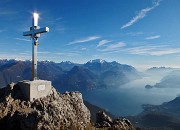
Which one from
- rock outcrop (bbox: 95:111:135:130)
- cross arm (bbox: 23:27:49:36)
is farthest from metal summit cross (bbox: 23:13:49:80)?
rock outcrop (bbox: 95:111:135:130)

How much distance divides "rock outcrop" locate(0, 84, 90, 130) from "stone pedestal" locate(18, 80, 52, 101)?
22.3 inches

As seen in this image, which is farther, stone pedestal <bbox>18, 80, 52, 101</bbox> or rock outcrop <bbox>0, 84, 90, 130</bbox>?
stone pedestal <bbox>18, 80, 52, 101</bbox>

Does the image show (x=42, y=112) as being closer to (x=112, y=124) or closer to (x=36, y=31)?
(x=36, y=31)

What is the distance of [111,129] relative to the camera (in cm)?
3228

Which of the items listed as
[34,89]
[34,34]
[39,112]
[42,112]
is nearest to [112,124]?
[34,89]

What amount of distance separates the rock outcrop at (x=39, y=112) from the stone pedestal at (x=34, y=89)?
1.86 ft

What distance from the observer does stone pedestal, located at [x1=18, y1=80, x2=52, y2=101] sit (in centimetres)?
2700

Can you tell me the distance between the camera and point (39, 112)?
23.6m

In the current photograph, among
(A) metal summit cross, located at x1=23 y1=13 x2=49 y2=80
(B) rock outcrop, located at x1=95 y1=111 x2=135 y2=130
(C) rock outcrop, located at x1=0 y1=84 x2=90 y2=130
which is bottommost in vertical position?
(B) rock outcrop, located at x1=95 y1=111 x2=135 y2=130

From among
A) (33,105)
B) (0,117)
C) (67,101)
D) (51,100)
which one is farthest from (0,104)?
(67,101)

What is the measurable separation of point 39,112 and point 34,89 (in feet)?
14.6

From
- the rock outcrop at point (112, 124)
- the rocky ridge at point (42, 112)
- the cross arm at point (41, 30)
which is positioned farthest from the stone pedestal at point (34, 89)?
the rock outcrop at point (112, 124)

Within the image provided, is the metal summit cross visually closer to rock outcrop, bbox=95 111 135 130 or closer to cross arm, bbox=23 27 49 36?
cross arm, bbox=23 27 49 36

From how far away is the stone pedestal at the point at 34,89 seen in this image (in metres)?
27.0
